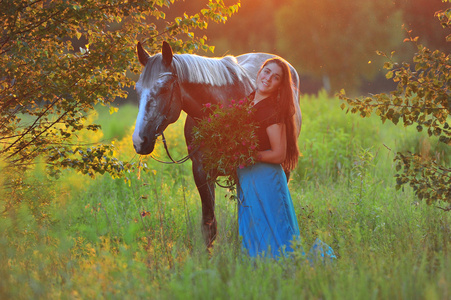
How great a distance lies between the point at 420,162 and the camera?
3752 millimetres

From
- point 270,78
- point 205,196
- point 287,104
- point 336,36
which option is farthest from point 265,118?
point 336,36

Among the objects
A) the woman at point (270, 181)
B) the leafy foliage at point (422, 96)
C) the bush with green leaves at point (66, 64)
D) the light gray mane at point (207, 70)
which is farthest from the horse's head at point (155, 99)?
the leafy foliage at point (422, 96)

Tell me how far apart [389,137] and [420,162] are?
667 centimetres

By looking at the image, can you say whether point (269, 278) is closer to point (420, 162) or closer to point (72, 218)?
point (420, 162)

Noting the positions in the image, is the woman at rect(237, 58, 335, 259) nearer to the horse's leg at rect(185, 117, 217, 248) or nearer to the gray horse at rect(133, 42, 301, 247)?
the gray horse at rect(133, 42, 301, 247)

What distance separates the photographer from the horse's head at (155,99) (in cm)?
364

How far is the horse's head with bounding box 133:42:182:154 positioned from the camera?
3.64m

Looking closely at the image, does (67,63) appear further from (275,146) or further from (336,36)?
(336,36)

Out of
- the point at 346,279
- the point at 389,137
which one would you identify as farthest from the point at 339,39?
the point at 346,279

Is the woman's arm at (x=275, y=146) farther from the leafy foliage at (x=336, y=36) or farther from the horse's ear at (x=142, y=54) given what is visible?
the leafy foliage at (x=336, y=36)

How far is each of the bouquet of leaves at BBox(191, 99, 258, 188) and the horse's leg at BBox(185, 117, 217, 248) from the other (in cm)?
76

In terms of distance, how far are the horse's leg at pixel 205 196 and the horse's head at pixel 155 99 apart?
563 millimetres

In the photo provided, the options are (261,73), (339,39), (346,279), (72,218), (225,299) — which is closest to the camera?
(225,299)

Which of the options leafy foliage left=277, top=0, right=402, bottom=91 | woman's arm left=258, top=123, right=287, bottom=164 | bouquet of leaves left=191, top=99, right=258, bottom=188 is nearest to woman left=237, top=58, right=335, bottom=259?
woman's arm left=258, top=123, right=287, bottom=164
